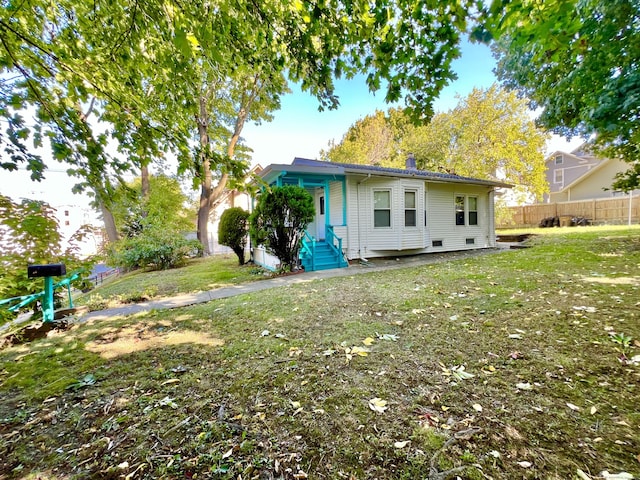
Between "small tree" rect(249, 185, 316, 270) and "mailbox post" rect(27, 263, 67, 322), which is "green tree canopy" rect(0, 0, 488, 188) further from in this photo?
"small tree" rect(249, 185, 316, 270)

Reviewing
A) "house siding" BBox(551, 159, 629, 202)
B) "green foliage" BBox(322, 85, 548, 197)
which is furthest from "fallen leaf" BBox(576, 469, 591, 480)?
"house siding" BBox(551, 159, 629, 202)

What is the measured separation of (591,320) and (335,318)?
3.12 meters

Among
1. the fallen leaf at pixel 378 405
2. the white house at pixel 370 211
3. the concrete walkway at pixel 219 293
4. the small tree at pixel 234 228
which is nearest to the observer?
the fallen leaf at pixel 378 405

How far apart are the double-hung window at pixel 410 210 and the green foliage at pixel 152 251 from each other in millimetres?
9220

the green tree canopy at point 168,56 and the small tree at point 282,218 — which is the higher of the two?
the green tree canopy at point 168,56

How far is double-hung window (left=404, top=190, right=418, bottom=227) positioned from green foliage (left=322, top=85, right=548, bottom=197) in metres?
7.38

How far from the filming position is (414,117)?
9.45 ft

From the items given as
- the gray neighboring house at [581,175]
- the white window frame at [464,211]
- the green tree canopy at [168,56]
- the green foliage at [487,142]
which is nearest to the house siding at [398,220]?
the white window frame at [464,211]

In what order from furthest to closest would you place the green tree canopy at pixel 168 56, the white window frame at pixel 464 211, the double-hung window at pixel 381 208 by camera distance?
1. the white window frame at pixel 464 211
2. the double-hung window at pixel 381 208
3. the green tree canopy at pixel 168 56

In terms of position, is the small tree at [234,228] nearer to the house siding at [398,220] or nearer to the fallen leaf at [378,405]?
the house siding at [398,220]

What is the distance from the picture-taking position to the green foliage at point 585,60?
6.42 feet

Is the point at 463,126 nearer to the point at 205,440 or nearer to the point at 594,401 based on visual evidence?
the point at 594,401

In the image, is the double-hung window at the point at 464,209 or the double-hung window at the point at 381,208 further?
the double-hung window at the point at 464,209

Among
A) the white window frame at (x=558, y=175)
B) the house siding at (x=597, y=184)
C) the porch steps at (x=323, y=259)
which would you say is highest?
the white window frame at (x=558, y=175)
